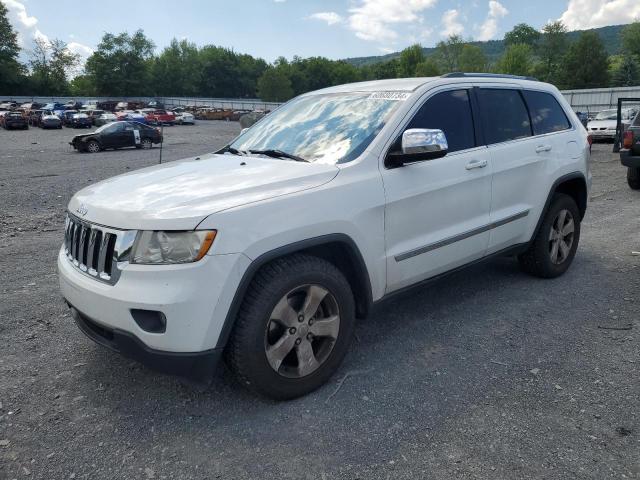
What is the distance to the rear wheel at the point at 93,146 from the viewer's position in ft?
73.8

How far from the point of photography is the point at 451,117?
13.0ft

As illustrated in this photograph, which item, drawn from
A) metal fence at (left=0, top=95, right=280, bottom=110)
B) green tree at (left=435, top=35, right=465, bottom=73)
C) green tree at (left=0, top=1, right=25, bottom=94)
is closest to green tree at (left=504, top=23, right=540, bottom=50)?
green tree at (left=435, top=35, right=465, bottom=73)

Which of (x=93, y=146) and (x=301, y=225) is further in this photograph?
(x=93, y=146)

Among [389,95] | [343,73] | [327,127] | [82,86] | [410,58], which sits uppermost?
[410,58]

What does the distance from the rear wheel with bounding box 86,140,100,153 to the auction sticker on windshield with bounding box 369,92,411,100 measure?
21.4 metres

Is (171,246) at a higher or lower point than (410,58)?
lower

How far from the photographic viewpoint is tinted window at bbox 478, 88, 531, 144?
166 inches

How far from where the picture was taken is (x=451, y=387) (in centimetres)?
323

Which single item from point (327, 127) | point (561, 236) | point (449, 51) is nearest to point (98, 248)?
point (327, 127)

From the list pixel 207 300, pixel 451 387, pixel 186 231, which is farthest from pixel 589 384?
pixel 186 231

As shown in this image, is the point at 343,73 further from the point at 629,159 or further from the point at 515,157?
the point at 515,157

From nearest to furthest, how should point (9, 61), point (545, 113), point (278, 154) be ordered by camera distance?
point (278, 154) < point (545, 113) < point (9, 61)

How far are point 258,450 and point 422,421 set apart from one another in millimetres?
893

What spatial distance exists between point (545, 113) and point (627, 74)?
8310cm
